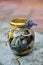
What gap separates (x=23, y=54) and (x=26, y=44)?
2.5 inches

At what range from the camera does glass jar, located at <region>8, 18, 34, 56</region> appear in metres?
0.85

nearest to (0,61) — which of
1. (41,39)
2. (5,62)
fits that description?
(5,62)

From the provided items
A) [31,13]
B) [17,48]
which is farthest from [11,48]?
[31,13]

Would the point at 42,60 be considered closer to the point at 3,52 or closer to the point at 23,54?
the point at 23,54

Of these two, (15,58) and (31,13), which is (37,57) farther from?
(31,13)

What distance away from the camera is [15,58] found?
85 centimetres

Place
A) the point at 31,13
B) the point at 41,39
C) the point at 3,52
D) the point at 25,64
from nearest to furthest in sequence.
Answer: the point at 25,64
the point at 3,52
the point at 41,39
the point at 31,13

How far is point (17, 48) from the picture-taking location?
86cm

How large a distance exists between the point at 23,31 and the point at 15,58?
147 millimetres

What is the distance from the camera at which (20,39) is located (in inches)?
33.8

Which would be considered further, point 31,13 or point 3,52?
point 31,13

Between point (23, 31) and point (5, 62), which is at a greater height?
point (23, 31)

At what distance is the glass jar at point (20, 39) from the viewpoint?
855 millimetres

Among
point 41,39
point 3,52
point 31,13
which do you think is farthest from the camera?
point 31,13
